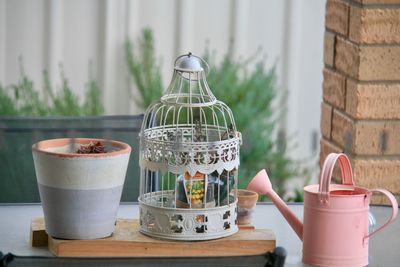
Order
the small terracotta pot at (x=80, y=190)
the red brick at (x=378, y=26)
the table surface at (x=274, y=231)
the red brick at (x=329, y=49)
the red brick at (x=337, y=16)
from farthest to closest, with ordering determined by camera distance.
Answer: the red brick at (x=329, y=49) → the red brick at (x=337, y=16) → the red brick at (x=378, y=26) → the table surface at (x=274, y=231) → the small terracotta pot at (x=80, y=190)

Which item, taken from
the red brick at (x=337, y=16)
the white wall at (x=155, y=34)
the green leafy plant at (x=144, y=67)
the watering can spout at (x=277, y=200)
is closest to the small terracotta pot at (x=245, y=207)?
the watering can spout at (x=277, y=200)

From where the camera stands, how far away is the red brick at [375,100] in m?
2.26

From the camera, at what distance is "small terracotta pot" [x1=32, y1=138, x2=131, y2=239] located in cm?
156

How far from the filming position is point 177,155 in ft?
5.31

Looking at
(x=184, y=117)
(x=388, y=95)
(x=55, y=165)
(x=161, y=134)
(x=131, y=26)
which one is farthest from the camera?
(x=131, y=26)

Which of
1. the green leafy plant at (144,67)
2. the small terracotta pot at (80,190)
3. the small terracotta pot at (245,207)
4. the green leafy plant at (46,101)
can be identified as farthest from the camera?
the green leafy plant at (144,67)

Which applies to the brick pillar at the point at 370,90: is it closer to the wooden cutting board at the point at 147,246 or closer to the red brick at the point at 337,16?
the red brick at the point at 337,16

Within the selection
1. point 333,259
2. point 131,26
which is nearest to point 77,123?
point 333,259

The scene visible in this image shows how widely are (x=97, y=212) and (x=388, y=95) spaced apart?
919 mm

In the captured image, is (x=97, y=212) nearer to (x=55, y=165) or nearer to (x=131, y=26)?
(x=55, y=165)

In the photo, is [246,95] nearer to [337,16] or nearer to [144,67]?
[144,67]

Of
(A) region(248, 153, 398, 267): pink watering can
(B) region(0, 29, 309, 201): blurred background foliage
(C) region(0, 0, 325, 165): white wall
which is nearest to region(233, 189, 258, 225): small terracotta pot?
(A) region(248, 153, 398, 267): pink watering can

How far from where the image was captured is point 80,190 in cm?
158

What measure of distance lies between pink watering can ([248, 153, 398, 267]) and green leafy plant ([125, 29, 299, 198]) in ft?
6.10
